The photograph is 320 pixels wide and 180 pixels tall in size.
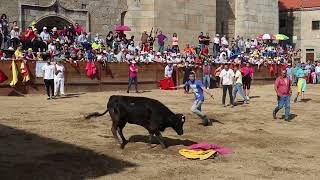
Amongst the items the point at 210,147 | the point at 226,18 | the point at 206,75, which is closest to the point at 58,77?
the point at 206,75

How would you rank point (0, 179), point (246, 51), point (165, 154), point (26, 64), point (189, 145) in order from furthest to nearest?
point (246, 51) → point (26, 64) → point (189, 145) → point (165, 154) → point (0, 179)

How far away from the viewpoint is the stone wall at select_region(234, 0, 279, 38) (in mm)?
38594

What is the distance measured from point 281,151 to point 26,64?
13.4 meters

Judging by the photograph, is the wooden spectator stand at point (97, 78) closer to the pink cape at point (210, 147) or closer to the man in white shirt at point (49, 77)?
the man in white shirt at point (49, 77)

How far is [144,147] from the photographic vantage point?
35.4 feet

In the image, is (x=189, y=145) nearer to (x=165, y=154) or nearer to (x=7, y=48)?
(x=165, y=154)

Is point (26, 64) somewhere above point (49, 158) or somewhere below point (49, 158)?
above

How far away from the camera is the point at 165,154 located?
10188mm

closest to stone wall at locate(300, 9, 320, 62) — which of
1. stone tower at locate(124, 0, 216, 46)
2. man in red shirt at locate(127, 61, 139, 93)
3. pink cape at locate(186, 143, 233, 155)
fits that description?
stone tower at locate(124, 0, 216, 46)

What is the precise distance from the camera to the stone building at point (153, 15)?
26703 mm

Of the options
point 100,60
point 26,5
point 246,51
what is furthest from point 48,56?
point 246,51

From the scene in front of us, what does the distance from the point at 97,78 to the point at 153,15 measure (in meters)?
8.54

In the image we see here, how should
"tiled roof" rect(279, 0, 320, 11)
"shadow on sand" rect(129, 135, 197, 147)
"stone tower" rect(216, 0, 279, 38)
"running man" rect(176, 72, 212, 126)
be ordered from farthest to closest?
"tiled roof" rect(279, 0, 320, 11) → "stone tower" rect(216, 0, 279, 38) → "running man" rect(176, 72, 212, 126) → "shadow on sand" rect(129, 135, 197, 147)

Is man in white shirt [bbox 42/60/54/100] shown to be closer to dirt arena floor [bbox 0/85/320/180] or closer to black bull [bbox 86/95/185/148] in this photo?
dirt arena floor [bbox 0/85/320/180]
